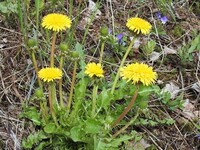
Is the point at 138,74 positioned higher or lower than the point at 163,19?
lower

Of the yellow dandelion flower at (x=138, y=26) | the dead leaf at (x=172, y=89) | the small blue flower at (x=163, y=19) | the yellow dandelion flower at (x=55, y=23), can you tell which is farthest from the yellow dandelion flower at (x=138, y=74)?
the small blue flower at (x=163, y=19)

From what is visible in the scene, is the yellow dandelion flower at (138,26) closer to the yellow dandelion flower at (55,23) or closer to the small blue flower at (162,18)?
the yellow dandelion flower at (55,23)

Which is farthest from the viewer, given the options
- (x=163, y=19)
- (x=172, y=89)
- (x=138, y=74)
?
(x=163, y=19)

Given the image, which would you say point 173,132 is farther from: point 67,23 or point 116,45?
point 67,23

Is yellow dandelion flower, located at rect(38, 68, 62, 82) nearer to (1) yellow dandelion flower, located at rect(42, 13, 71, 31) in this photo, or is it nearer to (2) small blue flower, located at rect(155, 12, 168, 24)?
(1) yellow dandelion flower, located at rect(42, 13, 71, 31)

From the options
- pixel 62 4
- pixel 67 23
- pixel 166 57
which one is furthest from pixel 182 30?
pixel 67 23

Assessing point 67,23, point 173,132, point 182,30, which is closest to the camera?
point 67,23

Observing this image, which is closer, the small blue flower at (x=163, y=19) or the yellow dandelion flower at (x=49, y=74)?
the yellow dandelion flower at (x=49, y=74)

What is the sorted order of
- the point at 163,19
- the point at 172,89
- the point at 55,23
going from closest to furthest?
the point at 55,23 → the point at 172,89 → the point at 163,19

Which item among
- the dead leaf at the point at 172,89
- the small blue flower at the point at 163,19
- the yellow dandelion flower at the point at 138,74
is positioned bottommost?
the dead leaf at the point at 172,89

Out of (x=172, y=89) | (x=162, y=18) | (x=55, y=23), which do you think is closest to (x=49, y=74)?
(x=55, y=23)

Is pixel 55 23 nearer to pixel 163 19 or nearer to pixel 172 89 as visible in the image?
pixel 172 89
